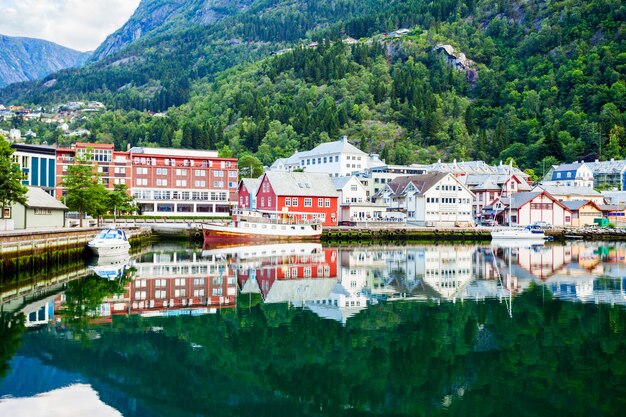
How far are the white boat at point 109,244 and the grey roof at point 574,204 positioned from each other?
63.9 metres

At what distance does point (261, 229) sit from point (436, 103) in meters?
108

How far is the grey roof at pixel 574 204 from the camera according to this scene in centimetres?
8831

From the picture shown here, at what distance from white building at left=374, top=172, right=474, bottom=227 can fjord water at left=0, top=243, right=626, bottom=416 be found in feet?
139

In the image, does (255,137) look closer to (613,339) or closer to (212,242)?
(212,242)

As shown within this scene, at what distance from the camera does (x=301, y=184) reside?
7719cm

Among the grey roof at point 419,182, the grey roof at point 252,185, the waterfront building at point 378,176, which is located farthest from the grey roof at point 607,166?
the grey roof at point 252,185

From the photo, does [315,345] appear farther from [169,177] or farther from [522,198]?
[169,177]

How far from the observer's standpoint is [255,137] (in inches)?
5910

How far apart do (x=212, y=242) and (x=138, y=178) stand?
99.1ft

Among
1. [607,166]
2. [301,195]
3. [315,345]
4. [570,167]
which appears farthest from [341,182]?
[315,345]

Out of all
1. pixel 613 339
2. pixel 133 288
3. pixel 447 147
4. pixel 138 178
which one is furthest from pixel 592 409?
pixel 447 147

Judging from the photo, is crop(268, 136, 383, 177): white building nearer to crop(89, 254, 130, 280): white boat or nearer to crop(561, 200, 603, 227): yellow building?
crop(561, 200, 603, 227): yellow building

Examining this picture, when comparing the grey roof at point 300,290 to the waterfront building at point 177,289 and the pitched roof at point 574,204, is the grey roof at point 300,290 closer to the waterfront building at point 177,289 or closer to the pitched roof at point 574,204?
the waterfront building at point 177,289

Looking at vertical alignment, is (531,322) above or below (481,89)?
below
